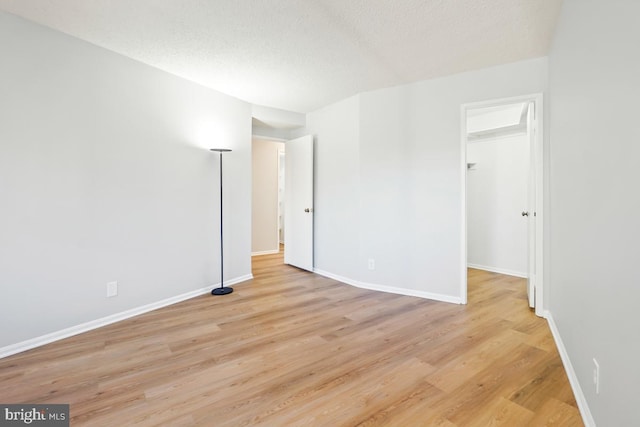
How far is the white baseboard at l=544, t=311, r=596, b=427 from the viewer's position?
148 cm

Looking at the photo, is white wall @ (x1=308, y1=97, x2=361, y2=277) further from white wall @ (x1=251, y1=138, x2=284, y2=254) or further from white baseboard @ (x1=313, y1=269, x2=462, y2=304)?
white wall @ (x1=251, y1=138, x2=284, y2=254)

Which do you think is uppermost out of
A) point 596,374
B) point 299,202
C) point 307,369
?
point 299,202

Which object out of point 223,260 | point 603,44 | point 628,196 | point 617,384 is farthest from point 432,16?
point 223,260

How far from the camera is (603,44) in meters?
1.36

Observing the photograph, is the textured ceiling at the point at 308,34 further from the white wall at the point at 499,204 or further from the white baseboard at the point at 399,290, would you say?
the white baseboard at the point at 399,290

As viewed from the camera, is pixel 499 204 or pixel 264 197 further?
pixel 264 197

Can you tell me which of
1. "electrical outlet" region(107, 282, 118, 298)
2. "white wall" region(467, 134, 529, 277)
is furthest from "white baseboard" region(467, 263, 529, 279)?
"electrical outlet" region(107, 282, 118, 298)

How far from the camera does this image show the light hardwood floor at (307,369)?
1.59 m

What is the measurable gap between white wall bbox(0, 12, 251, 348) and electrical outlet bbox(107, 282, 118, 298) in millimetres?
43

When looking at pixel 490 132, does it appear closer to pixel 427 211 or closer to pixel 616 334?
pixel 427 211

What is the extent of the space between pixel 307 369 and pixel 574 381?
160 cm

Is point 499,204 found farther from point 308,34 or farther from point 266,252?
point 266,252

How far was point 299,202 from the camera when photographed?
16.0ft

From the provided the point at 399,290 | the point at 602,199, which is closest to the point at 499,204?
the point at 399,290
